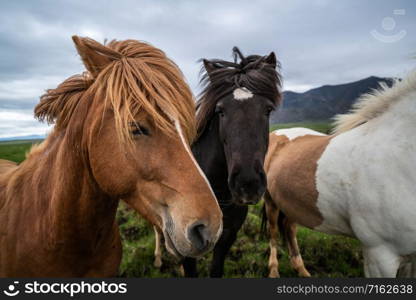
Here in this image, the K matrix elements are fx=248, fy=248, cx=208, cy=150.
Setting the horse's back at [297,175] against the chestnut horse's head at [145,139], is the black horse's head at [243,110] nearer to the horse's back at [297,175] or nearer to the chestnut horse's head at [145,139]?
the chestnut horse's head at [145,139]

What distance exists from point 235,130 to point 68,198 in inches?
66.2

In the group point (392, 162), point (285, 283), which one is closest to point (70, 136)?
point (285, 283)

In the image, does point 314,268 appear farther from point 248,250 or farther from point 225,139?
point 225,139

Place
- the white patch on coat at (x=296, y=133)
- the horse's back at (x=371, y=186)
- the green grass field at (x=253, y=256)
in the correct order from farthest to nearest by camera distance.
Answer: the white patch on coat at (x=296, y=133) < the green grass field at (x=253, y=256) < the horse's back at (x=371, y=186)

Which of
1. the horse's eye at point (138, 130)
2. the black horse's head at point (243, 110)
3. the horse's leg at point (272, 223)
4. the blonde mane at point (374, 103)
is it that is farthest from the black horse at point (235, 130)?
the horse's leg at point (272, 223)

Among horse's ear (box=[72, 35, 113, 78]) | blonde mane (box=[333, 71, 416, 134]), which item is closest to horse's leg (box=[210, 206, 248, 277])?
blonde mane (box=[333, 71, 416, 134])

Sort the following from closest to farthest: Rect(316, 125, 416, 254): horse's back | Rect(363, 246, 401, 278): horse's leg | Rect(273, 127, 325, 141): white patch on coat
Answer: Rect(316, 125, 416, 254): horse's back < Rect(363, 246, 401, 278): horse's leg < Rect(273, 127, 325, 141): white patch on coat

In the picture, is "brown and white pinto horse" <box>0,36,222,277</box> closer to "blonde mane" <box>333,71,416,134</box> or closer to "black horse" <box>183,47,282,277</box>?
"black horse" <box>183,47,282,277</box>

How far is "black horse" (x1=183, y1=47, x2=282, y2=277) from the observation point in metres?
2.58

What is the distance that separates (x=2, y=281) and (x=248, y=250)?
435 cm

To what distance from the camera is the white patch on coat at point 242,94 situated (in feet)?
9.32

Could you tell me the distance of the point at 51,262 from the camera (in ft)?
A: 6.18

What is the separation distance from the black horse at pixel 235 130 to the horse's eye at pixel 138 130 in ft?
4.24

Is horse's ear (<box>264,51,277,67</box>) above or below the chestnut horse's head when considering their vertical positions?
above
